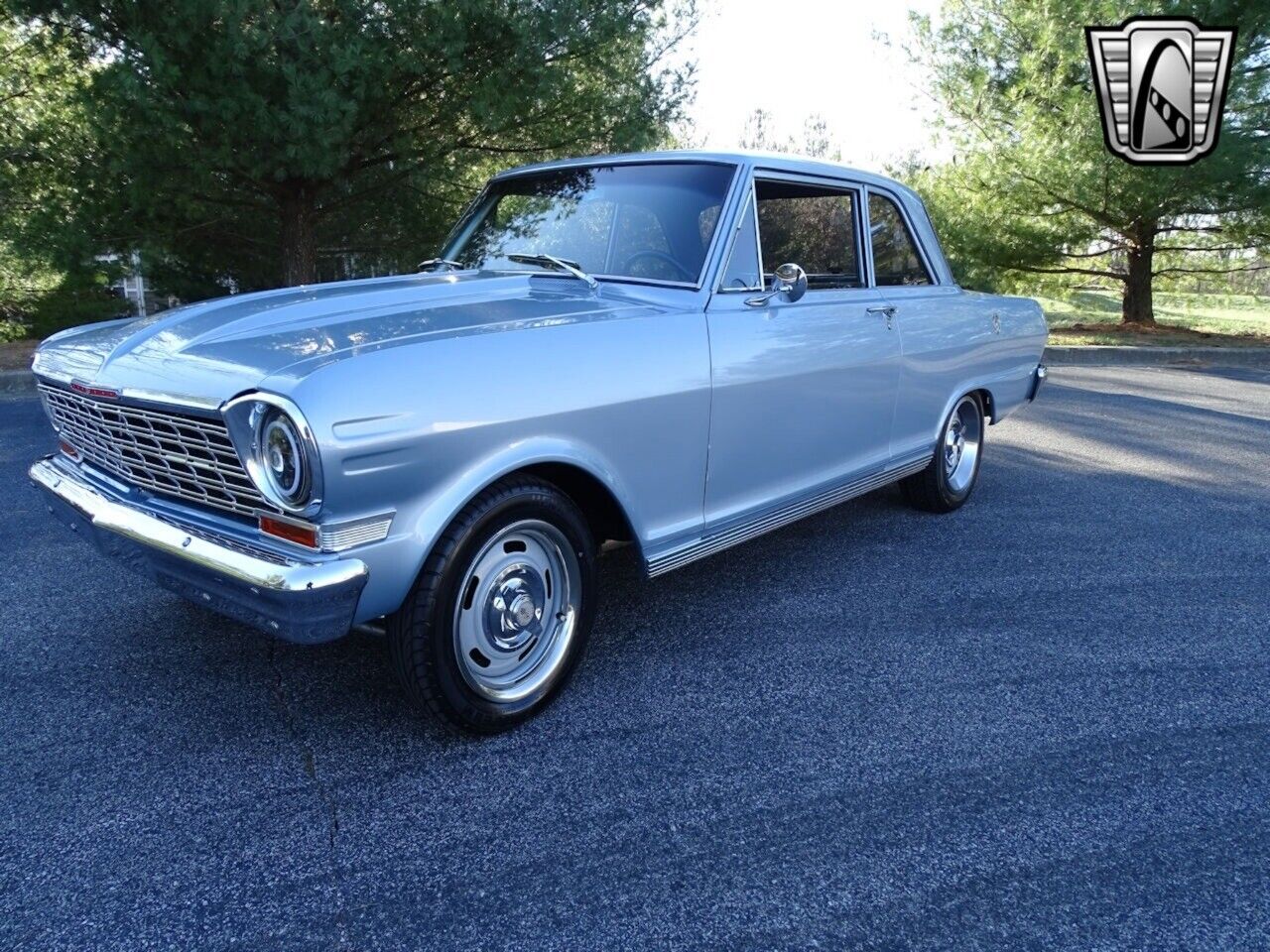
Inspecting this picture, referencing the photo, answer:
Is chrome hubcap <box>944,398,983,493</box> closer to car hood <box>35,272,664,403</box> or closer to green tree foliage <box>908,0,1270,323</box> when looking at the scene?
car hood <box>35,272,664,403</box>

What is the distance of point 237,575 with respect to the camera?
7.32 ft

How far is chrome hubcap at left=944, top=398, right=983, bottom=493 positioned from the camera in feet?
16.6

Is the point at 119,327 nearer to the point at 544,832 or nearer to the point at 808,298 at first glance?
the point at 544,832

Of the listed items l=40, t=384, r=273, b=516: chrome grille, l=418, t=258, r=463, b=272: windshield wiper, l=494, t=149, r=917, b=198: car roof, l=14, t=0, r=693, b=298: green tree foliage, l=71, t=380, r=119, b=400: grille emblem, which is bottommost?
l=40, t=384, r=273, b=516: chrome grille

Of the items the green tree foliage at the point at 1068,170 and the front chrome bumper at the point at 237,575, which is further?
the green tree foliage at the point at 1068,170

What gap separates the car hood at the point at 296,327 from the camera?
7.63 ft

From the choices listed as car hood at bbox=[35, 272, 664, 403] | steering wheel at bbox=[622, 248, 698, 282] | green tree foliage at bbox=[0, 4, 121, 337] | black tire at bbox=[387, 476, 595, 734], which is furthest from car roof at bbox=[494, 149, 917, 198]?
green tree foliage at bbox=[0, 4, 121, 337]

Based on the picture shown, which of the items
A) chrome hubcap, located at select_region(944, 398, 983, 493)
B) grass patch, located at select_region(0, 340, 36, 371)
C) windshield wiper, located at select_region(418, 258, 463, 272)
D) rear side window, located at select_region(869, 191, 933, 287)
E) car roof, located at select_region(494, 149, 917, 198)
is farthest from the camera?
grass patch, located at select_region(0, 340, 36, 371)

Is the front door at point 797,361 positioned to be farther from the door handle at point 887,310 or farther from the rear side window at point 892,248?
the rear side window at point 892,248

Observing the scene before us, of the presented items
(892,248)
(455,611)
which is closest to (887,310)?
(892,248)

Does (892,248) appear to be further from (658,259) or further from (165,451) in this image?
(165,451)

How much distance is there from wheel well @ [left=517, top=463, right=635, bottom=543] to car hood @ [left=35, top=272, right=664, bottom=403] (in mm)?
432

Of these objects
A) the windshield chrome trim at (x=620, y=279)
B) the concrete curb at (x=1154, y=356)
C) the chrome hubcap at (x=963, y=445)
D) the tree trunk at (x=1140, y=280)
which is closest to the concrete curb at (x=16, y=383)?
the windshield chrome trim at (x=620, y=279)

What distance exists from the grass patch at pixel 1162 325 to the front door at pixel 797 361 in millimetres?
10311
